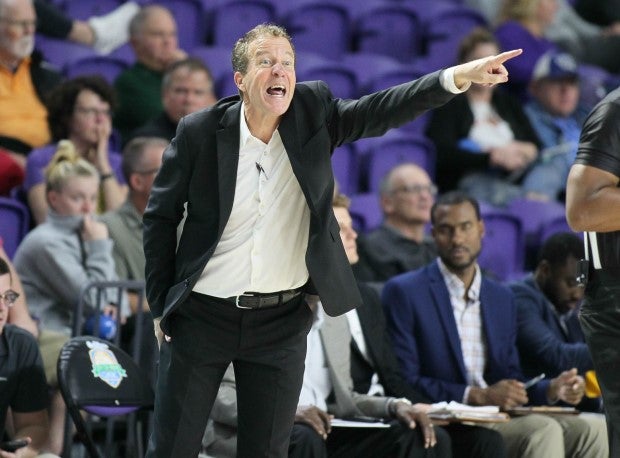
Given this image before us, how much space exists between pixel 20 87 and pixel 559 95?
3.74m

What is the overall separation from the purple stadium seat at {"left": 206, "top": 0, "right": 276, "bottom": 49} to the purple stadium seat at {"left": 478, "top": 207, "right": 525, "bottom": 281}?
228 centimetres

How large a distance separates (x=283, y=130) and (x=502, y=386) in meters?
2.15

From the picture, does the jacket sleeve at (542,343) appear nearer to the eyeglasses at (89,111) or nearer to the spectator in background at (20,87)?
the eyeglasses at (89,111)

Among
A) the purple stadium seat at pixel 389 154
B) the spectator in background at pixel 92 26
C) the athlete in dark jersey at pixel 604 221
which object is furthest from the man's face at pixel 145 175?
the athlete in dark jersey at pixel 604 221

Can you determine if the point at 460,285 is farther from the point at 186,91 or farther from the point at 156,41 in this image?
the point at 156,41

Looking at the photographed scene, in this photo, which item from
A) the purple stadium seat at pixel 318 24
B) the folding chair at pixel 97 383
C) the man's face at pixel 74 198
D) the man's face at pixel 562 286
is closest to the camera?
the folding chair at pixel 97 383

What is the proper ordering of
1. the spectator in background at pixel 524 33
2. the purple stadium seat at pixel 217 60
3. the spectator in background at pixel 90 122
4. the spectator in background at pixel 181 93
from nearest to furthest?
the spectator in background at pixel 90 122 → the spectator in background at pixel 181 93 → the purple stadium seat at pixel 217 60 → the spectator in background at pixel 524 33

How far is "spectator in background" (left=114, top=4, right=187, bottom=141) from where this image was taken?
7652 millimetres

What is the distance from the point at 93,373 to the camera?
15.8ft

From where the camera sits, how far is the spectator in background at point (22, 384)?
Answer: 480 cm

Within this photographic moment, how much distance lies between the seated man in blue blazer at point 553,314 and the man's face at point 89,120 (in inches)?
93.0

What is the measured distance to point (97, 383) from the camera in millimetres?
4820

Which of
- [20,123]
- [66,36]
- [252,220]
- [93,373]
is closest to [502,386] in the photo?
[93,373]

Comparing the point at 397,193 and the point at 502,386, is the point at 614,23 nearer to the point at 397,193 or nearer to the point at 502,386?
the point at 397,193
